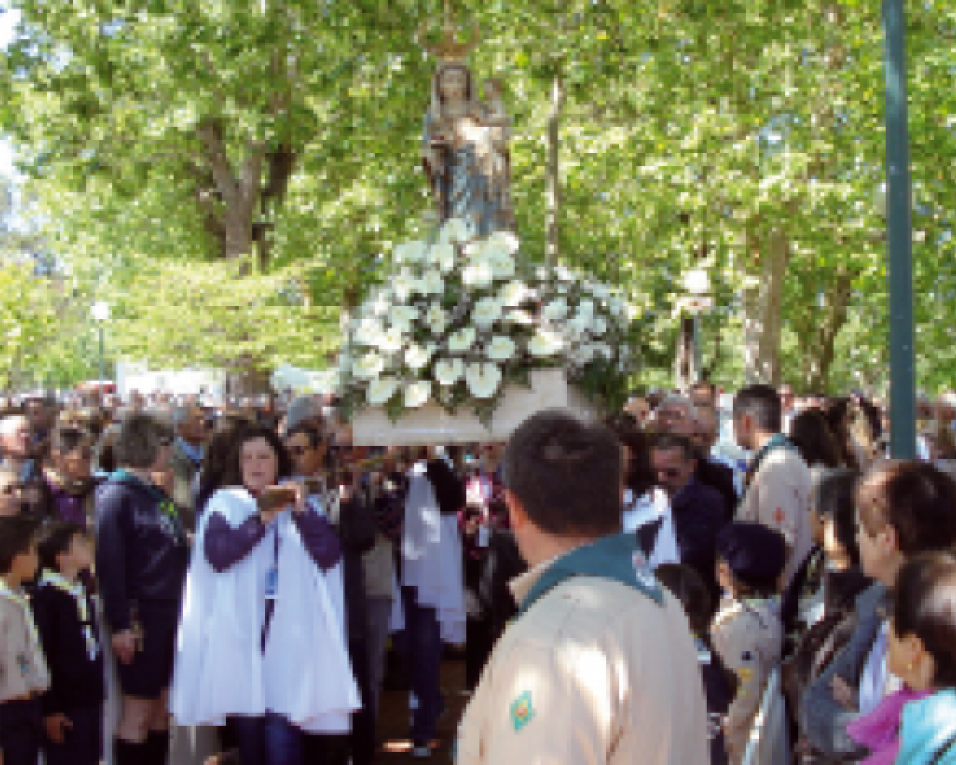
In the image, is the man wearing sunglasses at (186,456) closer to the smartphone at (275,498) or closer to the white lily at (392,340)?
the smartphone at (275,498)

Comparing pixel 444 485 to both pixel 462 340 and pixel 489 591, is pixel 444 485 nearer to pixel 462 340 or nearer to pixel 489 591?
pixel 489 591

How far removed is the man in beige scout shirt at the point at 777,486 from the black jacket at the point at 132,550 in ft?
9.33

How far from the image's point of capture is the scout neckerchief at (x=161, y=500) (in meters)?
5.68

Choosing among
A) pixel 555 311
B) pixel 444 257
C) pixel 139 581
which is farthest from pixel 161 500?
pixel 555 311

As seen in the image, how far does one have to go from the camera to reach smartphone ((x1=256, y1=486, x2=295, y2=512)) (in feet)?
16.2

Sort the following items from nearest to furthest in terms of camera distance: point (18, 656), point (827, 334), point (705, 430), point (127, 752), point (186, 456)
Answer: point (18, 656)
point (127, 752)
point (705, 430)
point (186, 456)
point (827, 334)

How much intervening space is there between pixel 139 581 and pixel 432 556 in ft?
6.32

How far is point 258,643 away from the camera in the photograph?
5.01m

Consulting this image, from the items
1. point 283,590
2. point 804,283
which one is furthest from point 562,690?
point 804,283

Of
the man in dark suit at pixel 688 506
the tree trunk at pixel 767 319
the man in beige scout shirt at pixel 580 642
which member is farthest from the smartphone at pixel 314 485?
the tree trunk at pixel 767 319

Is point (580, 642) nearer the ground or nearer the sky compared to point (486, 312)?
nearer the ground

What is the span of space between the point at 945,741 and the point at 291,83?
16.6m

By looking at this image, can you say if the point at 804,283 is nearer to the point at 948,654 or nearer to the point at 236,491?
the point at 236,491

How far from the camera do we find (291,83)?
1752 cm
